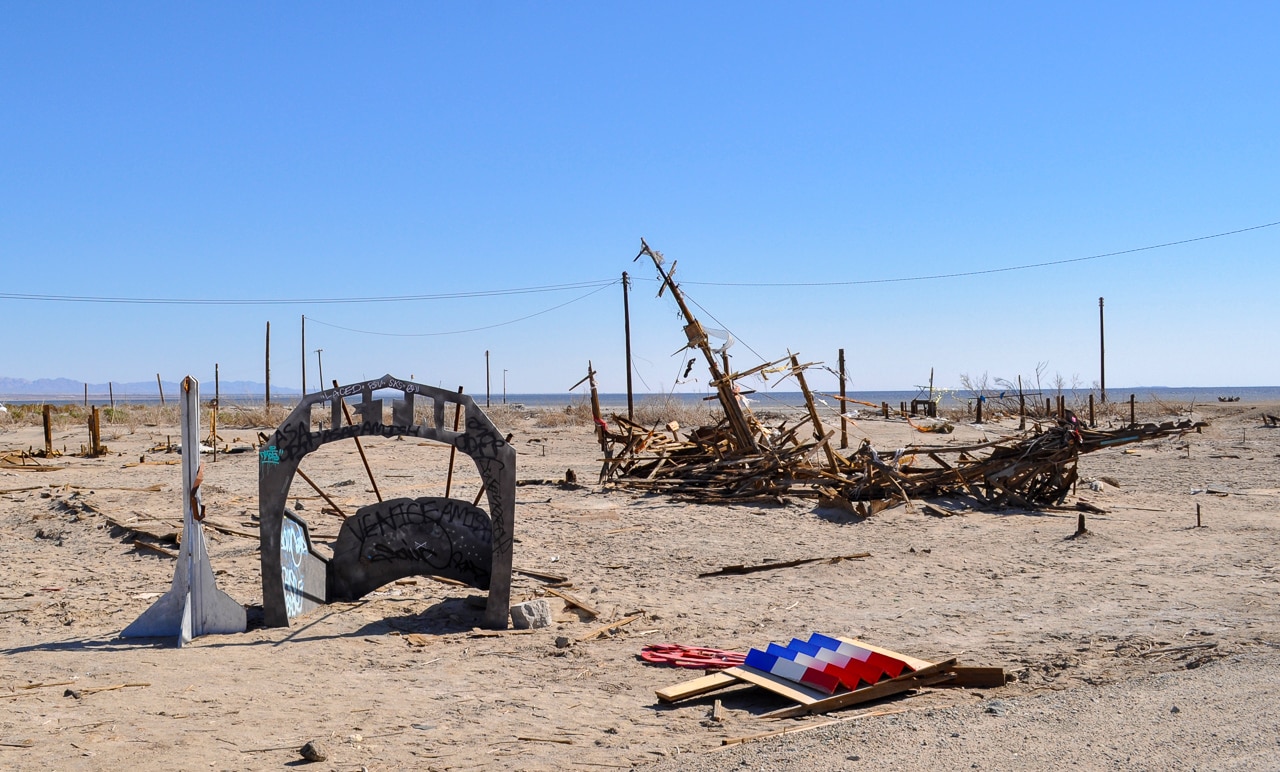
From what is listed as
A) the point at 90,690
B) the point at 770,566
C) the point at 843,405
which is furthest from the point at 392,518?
the point at 843,405

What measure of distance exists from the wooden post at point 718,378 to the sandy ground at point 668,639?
6.80ft

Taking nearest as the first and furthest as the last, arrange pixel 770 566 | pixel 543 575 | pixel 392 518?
pixel 392 518 < pixel 543 575 < pixel 770 566

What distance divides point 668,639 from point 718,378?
987 centimetres

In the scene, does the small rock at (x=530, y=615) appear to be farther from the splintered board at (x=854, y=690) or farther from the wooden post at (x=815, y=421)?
the wooden post at (x=815, y=421)

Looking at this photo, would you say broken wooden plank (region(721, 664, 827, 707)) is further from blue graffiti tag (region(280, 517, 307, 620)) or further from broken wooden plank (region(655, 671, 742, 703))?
blue graffiti tag (region(280, 517, 307, 620))

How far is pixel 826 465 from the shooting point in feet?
55.5

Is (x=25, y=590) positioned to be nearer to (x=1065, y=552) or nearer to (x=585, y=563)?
(x=585, y=563)

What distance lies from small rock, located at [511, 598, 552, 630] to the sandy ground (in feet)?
0.55

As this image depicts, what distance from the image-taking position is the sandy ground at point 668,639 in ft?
17.0

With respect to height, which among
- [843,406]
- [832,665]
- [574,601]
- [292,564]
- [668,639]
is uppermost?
[843,406]

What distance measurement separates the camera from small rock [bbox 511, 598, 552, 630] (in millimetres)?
8359

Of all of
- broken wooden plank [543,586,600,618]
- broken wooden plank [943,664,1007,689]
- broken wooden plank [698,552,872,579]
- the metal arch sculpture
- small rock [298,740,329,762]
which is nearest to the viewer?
small rock [298,740,329,762]

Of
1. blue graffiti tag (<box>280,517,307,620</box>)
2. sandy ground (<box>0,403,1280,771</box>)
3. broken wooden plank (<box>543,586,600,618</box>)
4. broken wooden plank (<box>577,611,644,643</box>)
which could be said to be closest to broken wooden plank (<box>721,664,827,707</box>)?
sandy ground (<box>0,403,1280,771</box>)

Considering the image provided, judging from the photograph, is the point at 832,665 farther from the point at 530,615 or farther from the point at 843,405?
the point at 843,405
